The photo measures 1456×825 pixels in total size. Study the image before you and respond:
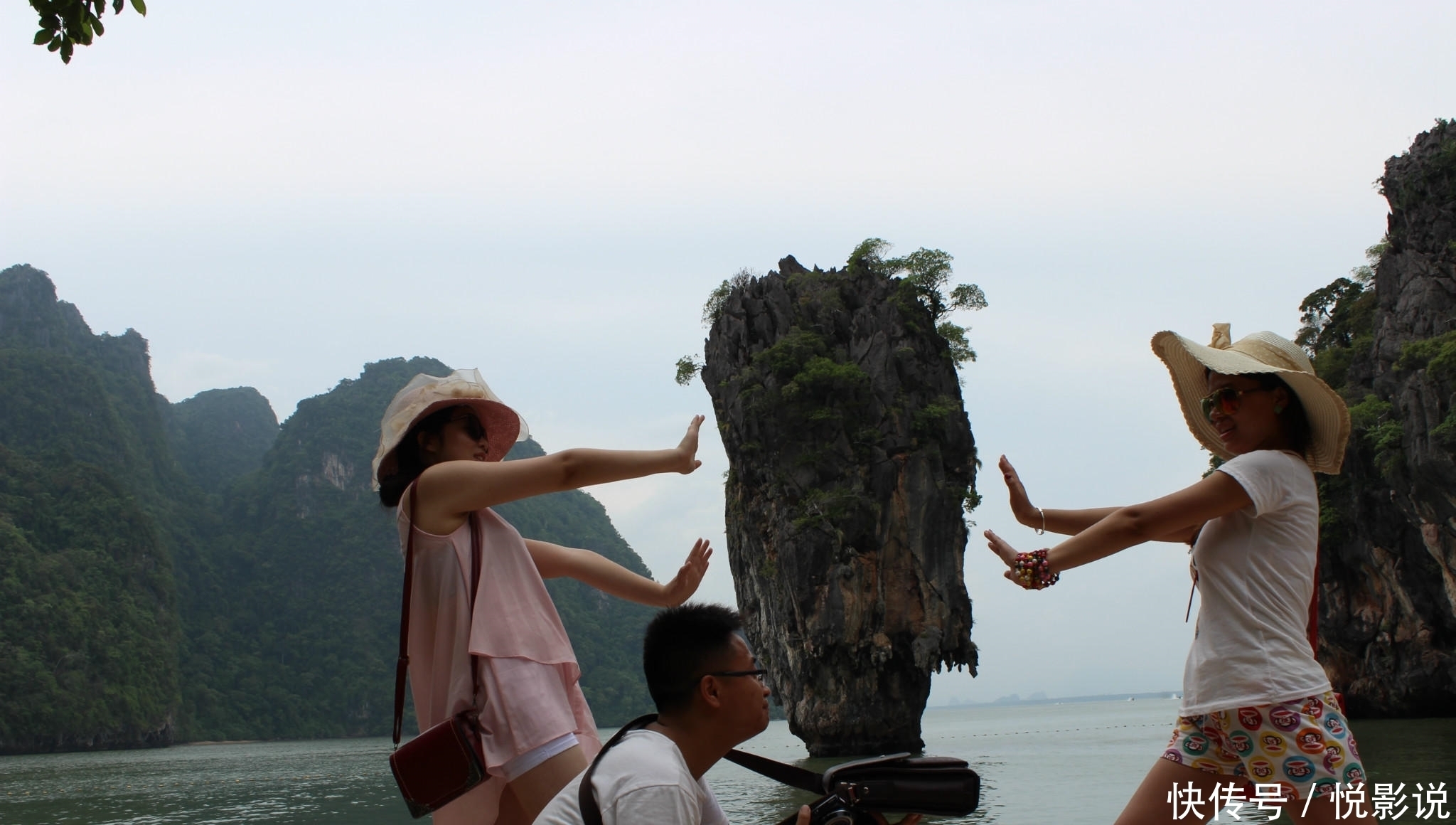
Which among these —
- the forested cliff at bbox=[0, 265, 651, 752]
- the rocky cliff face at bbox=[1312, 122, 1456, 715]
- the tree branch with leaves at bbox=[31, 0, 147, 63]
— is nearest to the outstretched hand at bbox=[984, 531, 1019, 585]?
the tree branch with leaves at bbox=[31, 0, 147, 63]

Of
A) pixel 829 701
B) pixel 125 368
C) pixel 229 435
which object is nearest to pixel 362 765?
pixel 829 701

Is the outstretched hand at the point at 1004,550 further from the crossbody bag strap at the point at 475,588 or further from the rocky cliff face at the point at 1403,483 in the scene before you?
the rocky cliff face at the point at 1403,483

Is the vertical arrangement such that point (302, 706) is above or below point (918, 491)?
below

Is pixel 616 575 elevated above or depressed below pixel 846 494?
below

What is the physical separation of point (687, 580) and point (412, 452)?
678 mm

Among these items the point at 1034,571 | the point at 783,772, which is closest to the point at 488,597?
the point at 783,772

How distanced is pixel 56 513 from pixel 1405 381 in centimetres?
6936

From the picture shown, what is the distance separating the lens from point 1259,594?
2.25 m

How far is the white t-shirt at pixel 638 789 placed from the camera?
56.6 inches

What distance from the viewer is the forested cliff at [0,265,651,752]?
5850cm

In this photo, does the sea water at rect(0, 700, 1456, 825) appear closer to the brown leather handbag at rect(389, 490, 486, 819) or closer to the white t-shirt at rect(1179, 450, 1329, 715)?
the white t-shirt at rect(1179, 450, 1329, 715)

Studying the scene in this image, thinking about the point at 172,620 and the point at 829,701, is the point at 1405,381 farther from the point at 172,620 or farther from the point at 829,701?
the point at 172,620

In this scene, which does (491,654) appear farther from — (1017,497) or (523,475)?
(1017,497)

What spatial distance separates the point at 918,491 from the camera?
1025 inches
